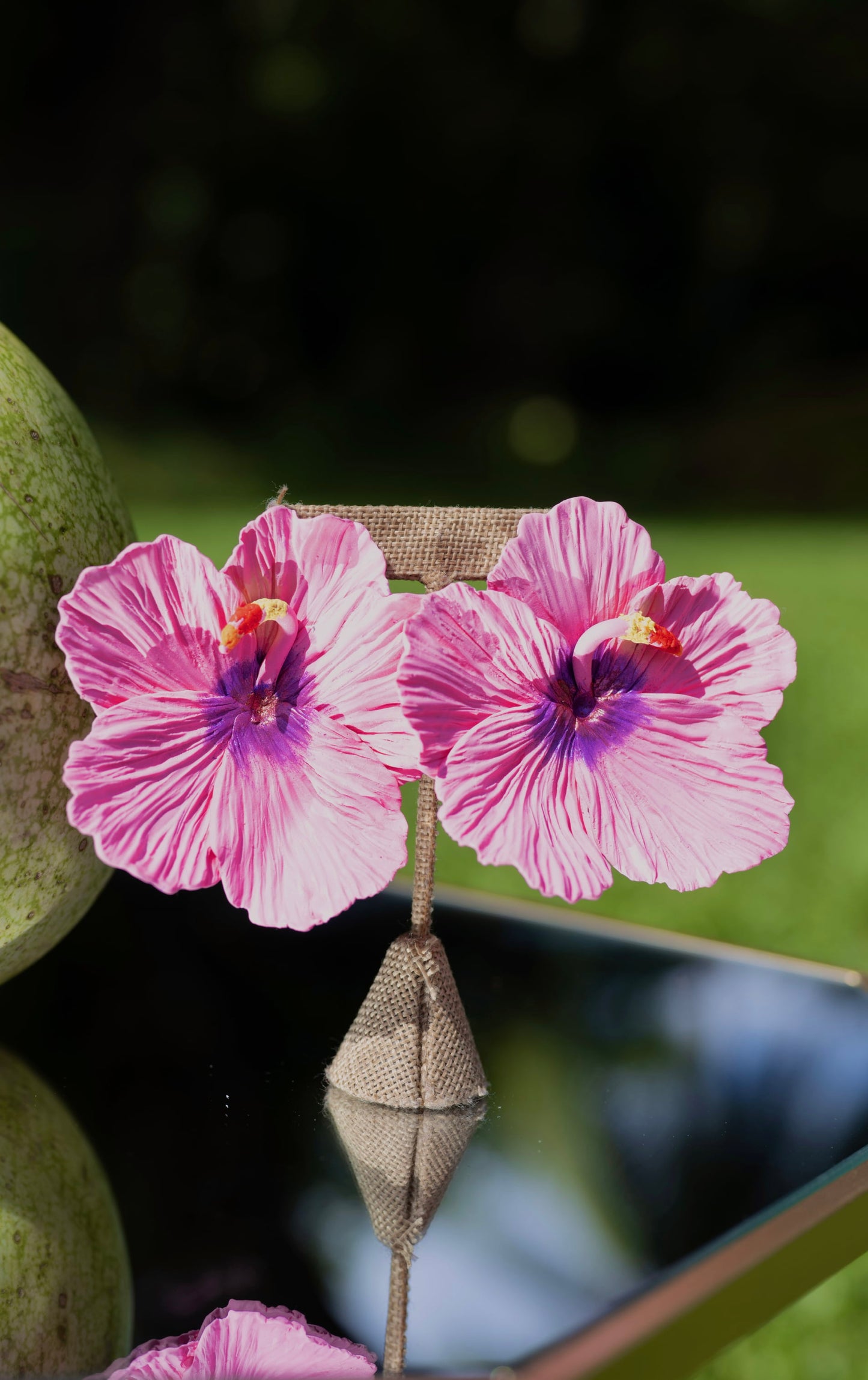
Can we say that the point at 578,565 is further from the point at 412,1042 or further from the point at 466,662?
the point at 412,1042

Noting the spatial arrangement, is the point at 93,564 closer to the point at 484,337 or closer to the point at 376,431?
the point at 376,431

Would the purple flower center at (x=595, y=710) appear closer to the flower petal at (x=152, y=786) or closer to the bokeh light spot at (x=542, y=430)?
the flower petal at (x=152, y=786)

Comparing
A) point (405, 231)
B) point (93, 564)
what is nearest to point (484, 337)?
point (405, 231)

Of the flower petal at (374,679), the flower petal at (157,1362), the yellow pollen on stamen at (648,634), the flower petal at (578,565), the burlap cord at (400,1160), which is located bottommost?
the flower petal at (157,1362)

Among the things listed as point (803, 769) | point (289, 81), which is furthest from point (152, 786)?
point (289, 81)

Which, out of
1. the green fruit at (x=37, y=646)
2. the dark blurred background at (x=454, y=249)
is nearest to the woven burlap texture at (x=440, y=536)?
the green fruit at (x=37, y=646)

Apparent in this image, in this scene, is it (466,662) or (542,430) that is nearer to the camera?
(466,662)
